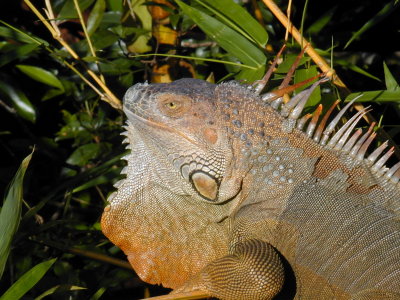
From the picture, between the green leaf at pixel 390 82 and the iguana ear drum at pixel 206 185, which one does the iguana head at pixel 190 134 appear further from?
the green leaf at pixel 390 82

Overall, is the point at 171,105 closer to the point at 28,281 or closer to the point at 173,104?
the point at 173,104

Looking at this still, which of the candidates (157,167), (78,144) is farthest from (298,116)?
(78,144)

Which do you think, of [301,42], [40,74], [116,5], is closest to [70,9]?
[116,5]

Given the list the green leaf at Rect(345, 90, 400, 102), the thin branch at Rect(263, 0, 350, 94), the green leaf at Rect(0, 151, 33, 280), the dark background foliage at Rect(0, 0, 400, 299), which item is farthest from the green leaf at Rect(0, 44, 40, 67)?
the green leaf at Rect(345, 90, 400, 102)

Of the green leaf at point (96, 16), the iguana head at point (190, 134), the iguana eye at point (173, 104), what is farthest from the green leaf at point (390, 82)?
the green leaf at point (96, 16)

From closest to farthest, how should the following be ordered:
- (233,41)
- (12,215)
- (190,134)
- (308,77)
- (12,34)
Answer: (12,215), (190,134), (308,77), (233,41), (12,34)

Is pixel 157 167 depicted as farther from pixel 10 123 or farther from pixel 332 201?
pixel 10 123

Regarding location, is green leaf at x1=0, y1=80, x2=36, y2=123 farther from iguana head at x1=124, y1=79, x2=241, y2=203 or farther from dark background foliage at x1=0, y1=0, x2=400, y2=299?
iguana head at x1=124, y1=79, x2=241, y2=203
